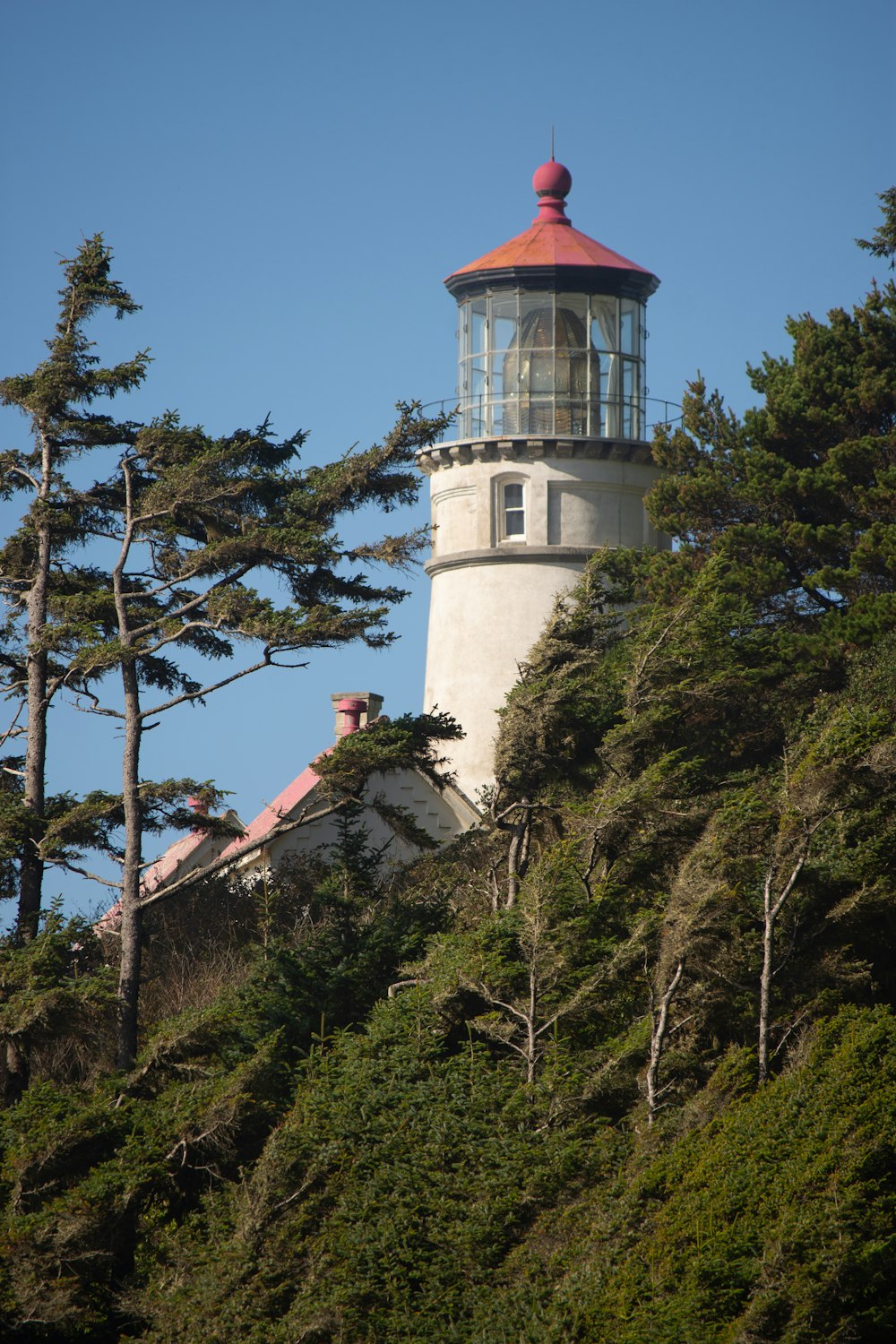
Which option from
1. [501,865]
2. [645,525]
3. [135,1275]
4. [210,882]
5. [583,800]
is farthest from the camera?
[645,525]

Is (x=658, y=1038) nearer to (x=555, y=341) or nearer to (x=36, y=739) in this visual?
(x=36, y=739)

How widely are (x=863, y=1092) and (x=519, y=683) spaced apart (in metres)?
7.83

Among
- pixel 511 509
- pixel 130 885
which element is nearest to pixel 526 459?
pixel 511 509

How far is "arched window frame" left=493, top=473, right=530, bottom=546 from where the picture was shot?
3353 centimetres

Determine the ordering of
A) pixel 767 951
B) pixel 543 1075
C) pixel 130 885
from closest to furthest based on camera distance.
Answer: pixel 767 951 < pixel 543 1075 < pixel 130 885

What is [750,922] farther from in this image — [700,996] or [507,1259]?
[507,1259]

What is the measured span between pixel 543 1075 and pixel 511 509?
16.4m

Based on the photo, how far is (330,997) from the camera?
2114cm

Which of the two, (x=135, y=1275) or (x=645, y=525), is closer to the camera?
(x=135, y=1275)

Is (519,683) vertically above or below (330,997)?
above

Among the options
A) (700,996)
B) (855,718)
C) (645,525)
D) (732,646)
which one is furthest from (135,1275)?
(645,525)

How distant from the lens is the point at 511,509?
33.8m

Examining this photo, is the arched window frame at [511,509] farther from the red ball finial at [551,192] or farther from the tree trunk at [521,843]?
the tree trunk at [521,843]

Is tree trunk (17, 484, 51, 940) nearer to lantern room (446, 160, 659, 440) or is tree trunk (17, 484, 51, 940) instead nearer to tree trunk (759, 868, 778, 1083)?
tree trunk (759, 868, 778, 1083)
